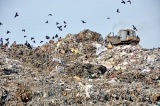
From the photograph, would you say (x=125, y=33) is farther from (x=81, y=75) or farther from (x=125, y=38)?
(x=81, y=75)

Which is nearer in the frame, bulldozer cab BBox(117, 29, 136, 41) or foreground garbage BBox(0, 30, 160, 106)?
foreground garbage BBox(0, 30, 160, 106)

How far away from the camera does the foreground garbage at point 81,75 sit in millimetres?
10023

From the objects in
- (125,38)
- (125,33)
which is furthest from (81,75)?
(125,33)

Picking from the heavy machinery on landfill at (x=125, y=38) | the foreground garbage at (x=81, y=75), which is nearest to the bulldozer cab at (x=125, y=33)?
the heavy machinery on landfill at (x=125, y=38)

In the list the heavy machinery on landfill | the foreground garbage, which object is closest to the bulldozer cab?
the heavy machinery on landfill

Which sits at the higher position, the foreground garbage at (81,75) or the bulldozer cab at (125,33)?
the bulldozer cab at (125,33)

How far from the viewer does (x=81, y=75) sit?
13.5 metres

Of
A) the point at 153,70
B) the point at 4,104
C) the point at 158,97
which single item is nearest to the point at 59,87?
the point at 4,104

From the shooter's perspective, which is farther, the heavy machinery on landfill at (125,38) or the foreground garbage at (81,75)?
the heavy machinery on landfill at (125,38)

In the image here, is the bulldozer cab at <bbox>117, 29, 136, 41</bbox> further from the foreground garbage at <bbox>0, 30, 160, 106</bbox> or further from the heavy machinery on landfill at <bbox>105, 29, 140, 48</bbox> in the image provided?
the foreground garbage at <bbox>0, 30, 160, 106</bbox>

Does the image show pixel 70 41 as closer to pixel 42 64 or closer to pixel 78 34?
pixel 78 34

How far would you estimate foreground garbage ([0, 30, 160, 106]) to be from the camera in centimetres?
1002

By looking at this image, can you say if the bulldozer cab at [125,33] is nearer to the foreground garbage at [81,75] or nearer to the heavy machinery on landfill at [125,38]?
the heavy machinery on landfill at [125,38]

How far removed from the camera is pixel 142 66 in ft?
→ 48.1
